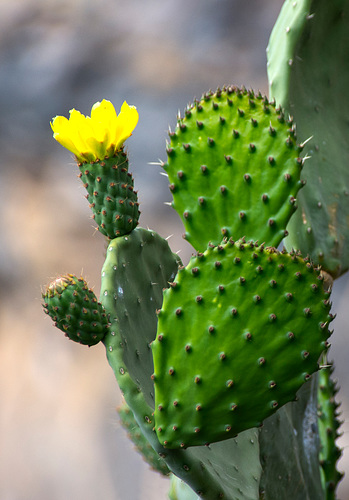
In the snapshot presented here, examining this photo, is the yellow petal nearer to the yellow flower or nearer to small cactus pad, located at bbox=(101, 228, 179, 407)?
the yellow flower

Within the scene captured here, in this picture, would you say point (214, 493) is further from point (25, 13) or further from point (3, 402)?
point (25, 13)

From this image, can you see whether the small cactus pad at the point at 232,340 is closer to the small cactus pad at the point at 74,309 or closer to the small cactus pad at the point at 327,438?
the small cactus pad at the point at 74,309

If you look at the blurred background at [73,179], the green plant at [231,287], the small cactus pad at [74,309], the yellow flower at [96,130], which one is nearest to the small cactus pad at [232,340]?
the green plant at [231,287]

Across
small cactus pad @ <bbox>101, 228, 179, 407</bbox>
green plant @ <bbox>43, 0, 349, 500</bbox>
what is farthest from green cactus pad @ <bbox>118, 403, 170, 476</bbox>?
small cactus pad @ <bbox>101, 228, 179, 407</bbox>

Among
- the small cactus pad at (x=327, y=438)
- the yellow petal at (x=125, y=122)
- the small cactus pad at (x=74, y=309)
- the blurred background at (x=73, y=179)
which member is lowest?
the small cactus pad at (x=327, y=438)

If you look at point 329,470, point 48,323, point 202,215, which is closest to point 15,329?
point 48,323

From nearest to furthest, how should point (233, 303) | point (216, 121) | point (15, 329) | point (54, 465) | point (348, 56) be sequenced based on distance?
point (233, 303) < point (216, 121) < point (348, 56) < point (54, 465) < point (15, 329)

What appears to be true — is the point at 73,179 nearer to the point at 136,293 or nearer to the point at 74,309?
the point at 136,293
